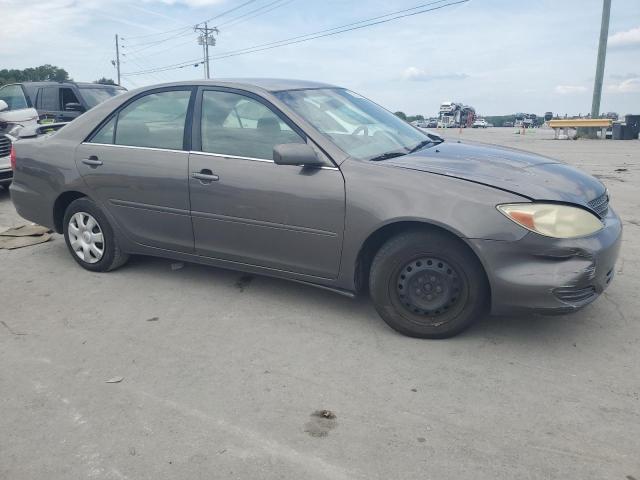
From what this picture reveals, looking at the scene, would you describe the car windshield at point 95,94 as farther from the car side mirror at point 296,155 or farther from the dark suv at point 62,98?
the car side mirror at point 296,155

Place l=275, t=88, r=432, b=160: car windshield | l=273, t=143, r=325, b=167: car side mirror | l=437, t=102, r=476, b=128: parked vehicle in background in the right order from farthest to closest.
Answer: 1. l=437, t=102, r=476, b=128: parked vehicle in background
2. l=275, t=88, r=432, b=160: car windshield
3. l=273, t=143, r=325, b=167: car side mirror

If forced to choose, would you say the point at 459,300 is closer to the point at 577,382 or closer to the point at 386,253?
the point at 386,253

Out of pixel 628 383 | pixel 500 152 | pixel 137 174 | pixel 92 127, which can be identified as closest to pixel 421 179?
pixel 500 152

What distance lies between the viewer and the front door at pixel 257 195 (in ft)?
11.9

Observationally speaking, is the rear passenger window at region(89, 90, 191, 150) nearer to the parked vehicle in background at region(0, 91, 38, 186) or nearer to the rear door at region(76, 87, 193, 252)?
the rear door at region(76, 87, 193, 252)

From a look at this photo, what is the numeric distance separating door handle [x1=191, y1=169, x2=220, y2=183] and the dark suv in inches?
339

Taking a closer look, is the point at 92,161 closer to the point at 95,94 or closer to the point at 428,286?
the point at 428,286

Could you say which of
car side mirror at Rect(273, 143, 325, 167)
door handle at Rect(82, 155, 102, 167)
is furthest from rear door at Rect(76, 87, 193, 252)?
car side mirror at Rect(273, 143, 325, 167)

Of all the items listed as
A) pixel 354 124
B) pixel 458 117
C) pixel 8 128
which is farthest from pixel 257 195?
pixel 458 117

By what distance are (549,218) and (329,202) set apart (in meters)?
1.28

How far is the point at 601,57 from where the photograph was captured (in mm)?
26672

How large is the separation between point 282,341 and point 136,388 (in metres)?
0.92

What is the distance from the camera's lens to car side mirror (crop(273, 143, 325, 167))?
11.7 feet

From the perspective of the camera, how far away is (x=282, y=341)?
3.53 m
